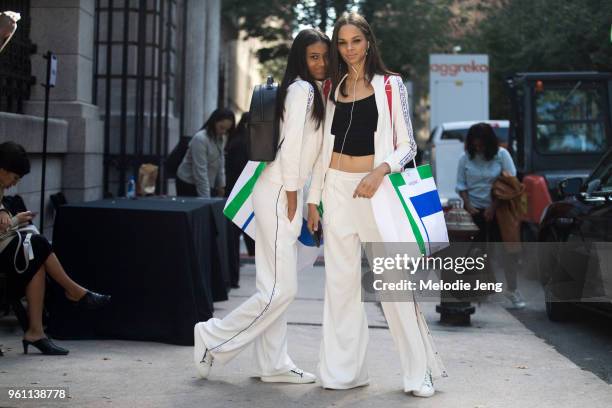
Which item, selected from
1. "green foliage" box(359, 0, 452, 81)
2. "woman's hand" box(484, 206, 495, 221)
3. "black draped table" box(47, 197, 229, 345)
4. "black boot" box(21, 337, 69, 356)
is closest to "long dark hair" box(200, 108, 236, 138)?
"woman's hand" box(484, 206, 495, 221)

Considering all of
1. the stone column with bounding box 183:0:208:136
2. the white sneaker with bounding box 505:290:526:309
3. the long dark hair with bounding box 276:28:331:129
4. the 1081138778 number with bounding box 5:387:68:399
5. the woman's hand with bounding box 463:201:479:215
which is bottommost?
the 1081138778 number with bounding box 5:387:68:399

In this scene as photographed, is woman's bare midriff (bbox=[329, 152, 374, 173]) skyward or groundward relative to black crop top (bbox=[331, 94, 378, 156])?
groundward

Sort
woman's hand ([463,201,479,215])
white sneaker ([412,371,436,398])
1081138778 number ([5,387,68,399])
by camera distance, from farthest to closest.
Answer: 1. woman's hand ([463,201,479,215])
2. white sneaker ([412,371,436,398])
3. 1081138778 number ([5,387,68,399])

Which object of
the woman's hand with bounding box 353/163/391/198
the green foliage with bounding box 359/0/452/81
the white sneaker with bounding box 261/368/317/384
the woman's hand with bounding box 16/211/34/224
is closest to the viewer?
the woman's hand with bounding box 353/163/391/198

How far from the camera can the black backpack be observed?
6.03m

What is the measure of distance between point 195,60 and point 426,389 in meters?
16.7

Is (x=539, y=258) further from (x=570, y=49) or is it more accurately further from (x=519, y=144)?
(x=570, y=49)

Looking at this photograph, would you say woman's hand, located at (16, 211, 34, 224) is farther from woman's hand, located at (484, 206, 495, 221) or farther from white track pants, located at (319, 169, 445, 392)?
woman's hand, located at (484, 206, 495, 221)

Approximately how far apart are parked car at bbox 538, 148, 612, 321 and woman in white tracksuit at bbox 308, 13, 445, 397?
2.51 metres

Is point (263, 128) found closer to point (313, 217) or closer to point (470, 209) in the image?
point (313, 217)

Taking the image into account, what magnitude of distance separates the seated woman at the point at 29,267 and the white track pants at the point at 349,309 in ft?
6.19

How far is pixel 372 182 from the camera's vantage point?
18.9 ft

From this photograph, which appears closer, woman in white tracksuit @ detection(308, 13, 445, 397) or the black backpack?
woman in white tracksuit @ detection(308, 13, 445, 397)

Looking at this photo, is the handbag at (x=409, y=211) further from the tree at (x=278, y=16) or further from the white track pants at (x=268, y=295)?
the tree at (x=278, y=16)
